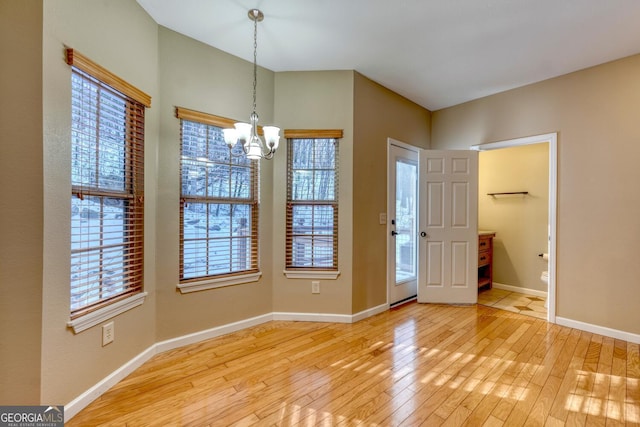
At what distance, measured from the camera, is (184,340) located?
8.33ft

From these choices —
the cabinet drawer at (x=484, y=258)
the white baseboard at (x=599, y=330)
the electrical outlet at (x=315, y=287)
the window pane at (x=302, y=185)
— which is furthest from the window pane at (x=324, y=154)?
the white baseboard at (x=599, y=330)

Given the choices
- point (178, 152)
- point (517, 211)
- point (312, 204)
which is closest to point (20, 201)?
point (178, 152)

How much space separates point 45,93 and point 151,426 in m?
1.90

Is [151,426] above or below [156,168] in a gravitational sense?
below

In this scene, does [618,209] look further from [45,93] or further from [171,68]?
[45,93]

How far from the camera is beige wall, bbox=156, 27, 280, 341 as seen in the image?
2410mm

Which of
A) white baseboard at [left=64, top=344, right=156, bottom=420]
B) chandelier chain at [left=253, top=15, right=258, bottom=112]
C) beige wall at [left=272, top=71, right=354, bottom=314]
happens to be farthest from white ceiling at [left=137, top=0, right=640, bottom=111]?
white baseboard at [left=64, top=344, right=156, bottom=420]

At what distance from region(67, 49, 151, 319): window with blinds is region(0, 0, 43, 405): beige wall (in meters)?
0.19

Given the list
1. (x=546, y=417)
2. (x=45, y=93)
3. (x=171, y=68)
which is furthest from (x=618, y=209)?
(x=45, y=93)

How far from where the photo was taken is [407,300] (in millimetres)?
3820

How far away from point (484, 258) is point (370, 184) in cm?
233

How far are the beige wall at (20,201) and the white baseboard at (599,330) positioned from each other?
4.33 metres

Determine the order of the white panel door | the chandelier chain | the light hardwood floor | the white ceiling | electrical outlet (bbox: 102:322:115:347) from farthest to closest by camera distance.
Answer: the white panel door
the chandelier chain
the white ceiling
electrical outlet (bbox: 102:322:115:347)
the light hardwood floor

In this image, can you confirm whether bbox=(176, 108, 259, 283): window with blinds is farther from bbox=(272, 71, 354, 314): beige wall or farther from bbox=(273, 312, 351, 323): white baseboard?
bbox=(273, 312, 351, 323): white baseboard
